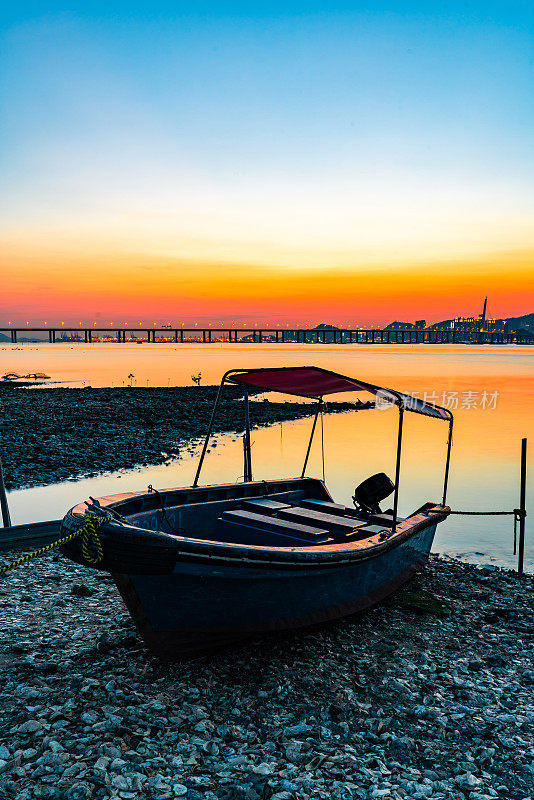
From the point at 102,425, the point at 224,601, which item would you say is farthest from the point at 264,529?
the point at 102,425

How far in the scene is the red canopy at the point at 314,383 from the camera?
8.75 meters

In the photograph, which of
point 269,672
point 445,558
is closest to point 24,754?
point 269,672

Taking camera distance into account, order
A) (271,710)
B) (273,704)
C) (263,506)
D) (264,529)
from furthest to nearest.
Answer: (263,506) → (264,529) → (273,704) → (271,710)

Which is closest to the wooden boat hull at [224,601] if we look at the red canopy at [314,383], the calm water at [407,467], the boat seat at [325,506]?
the red canopy at [314,383]

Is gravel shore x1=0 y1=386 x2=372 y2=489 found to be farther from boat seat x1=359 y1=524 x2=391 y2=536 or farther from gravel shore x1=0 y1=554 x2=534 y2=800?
boat seat x1=359 y1=524 x2=391 y2=536

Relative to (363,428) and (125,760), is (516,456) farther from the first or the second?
(125,760)

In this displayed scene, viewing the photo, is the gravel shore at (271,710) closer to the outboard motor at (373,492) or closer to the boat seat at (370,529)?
the boat seat at (370,529)

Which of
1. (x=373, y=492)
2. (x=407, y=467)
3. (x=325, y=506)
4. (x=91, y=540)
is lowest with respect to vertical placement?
(x=407, y=467)

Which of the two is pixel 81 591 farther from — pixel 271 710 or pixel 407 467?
pixel 407 467

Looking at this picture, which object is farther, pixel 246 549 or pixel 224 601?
pixel 224 601

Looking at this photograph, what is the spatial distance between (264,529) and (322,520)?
1019 mm

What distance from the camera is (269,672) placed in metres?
6.82

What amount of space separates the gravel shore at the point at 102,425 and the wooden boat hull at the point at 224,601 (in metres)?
12.2

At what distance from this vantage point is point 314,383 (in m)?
10.3
